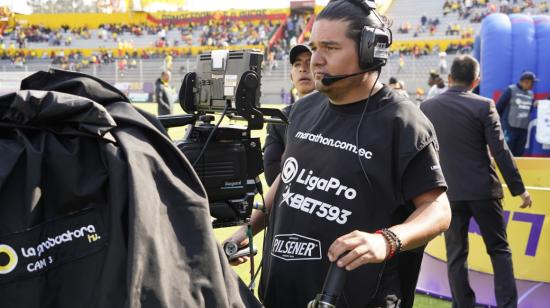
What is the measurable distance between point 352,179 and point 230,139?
372 millimetres

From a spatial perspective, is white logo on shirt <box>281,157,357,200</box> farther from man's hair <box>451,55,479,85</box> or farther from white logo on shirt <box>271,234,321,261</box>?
man's hair <box>451,55,479,85</box>

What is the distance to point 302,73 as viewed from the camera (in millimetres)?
3475

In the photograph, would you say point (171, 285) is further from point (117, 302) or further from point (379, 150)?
point (379, 150)

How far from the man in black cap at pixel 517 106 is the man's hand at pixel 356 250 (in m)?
7.47

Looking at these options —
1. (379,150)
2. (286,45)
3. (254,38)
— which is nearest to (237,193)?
(379,150)

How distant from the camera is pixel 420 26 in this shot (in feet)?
119

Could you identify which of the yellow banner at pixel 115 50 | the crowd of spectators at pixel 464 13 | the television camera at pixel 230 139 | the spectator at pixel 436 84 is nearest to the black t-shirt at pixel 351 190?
the television camera at pixel 230 139

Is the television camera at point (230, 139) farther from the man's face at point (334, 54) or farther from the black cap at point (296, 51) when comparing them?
the black cap at point (296, 51)

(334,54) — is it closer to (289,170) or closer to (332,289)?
(289,170)

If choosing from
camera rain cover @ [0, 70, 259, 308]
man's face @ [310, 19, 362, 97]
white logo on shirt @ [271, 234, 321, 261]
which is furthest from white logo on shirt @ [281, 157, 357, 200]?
camera rain cover @ [0, 70, 259, 308]

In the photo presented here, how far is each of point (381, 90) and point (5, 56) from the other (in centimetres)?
4180

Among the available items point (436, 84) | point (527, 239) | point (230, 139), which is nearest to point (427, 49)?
point (436, 84)

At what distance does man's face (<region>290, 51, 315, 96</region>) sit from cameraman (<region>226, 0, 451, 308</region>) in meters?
1.65

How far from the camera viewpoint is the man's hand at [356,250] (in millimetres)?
1367
